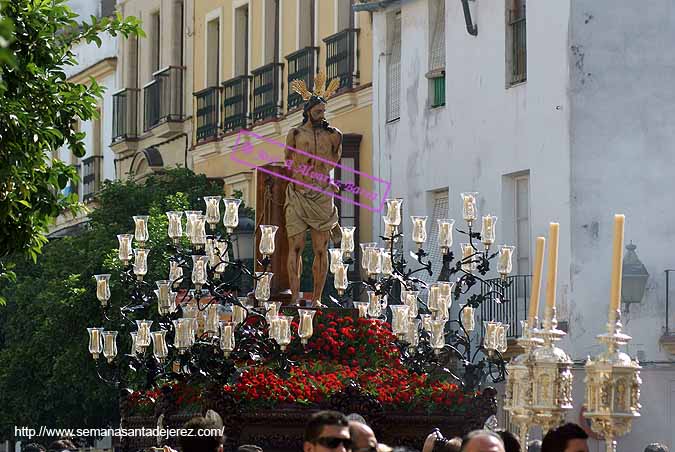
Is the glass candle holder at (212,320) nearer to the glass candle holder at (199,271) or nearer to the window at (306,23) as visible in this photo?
the glass candle holder at (199,271)

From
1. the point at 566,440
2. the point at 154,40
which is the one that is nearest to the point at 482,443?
the point at 566,440

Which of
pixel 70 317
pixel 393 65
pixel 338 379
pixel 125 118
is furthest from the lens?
pixel 125 118

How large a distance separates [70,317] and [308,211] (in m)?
9.50

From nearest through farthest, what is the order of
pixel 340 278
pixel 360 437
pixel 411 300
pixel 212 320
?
pixel 360 437, pixel 212 320, pixel 411 300, pixel 340 278

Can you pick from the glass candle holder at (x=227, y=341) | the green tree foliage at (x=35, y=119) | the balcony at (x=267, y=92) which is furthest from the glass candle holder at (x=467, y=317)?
the balcony at (x=267, y=92)

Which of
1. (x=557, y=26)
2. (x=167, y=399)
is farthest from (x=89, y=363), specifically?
(x=167, y=399)

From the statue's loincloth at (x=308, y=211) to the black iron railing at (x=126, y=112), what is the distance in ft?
63.5

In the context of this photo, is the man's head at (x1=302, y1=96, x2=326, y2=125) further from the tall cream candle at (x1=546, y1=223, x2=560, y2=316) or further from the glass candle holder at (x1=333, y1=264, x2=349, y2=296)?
the tall cream candle at (x1=546, y1=223, x2=560, y2=316)

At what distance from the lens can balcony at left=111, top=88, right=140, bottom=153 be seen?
39303 millimetres

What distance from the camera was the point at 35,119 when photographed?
13438mm

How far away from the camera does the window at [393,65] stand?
29.8 m

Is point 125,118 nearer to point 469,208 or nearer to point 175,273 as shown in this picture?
point 175,273

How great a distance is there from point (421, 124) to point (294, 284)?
880 cm

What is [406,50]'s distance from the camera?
29500 millimetres
